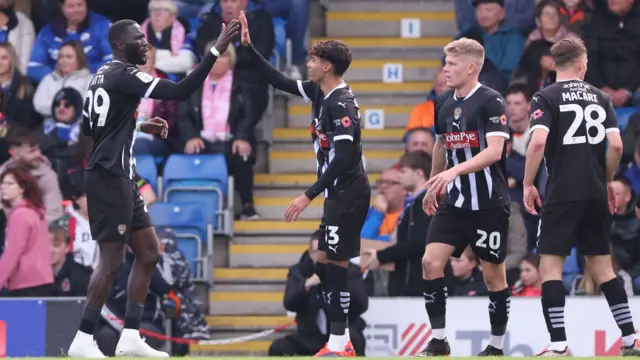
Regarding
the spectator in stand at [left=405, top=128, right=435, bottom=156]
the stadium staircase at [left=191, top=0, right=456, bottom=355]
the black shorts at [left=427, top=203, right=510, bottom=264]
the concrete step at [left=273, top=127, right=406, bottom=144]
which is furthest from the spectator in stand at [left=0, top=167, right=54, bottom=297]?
the black shorts at [left=427, top=203, right=510, bottom=264]

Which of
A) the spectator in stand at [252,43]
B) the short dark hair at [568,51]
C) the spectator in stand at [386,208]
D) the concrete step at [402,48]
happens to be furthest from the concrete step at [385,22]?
the short dark hair at [568,51]

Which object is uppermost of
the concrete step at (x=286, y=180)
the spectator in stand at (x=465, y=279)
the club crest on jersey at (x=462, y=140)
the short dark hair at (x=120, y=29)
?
the short dark hair at (x=120, y=29)

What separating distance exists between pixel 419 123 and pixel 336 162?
5402mm

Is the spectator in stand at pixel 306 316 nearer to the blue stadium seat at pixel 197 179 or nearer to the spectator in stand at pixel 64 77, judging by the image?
the blue stadium seat at pixel 197 179

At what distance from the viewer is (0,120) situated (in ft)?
55.3

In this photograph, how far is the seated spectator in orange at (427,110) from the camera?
53.7ft

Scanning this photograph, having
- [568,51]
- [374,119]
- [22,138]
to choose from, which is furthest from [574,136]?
[22,138]

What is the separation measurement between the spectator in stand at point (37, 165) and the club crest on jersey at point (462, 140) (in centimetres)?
606

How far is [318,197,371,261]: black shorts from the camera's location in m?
11.3

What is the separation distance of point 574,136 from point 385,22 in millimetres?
8297

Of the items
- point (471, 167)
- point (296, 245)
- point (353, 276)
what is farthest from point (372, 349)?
point (471, 167)

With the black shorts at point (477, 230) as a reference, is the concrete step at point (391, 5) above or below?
above

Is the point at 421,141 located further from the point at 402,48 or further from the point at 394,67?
the point at 402,48

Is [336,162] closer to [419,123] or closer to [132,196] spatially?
[132,196]
